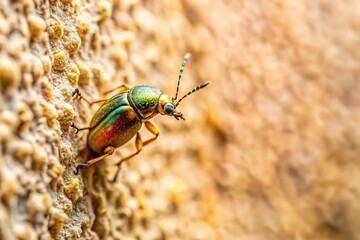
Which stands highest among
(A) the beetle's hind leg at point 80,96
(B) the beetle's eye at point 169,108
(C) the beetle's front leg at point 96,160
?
(A) the beetle's hind leg at point 80,96

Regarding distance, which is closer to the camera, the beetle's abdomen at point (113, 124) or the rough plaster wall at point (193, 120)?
the rough plaster wall at point (193, 120)

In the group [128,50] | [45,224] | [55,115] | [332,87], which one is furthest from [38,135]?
[332,87]

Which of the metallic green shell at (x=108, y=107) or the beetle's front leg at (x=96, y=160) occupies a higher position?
the metallic green shell at (x=108, y=107)

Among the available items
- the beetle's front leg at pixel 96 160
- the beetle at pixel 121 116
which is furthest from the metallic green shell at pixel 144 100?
the beetle's front leg at pixel 96 160

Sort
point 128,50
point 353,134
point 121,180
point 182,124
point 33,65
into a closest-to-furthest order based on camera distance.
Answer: point 33,65 < point 121,180 < point 128,50 < point 182,124 < point 353,134

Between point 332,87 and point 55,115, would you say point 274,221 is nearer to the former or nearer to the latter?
point 332,87

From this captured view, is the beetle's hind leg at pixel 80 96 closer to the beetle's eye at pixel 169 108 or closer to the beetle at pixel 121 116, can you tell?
the beetle at pixel 121 116

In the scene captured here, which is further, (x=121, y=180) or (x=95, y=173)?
(x=121, y=180)

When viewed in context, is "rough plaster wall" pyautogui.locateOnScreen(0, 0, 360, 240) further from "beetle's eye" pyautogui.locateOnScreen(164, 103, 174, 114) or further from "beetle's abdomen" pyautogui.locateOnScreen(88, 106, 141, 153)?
"beetle's eye" pyautogui.locateOnScreen(164, 103, 174, 114)
